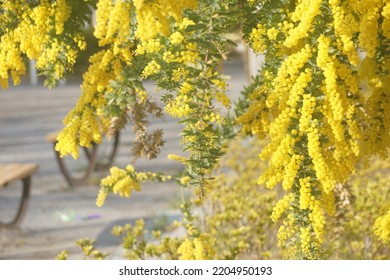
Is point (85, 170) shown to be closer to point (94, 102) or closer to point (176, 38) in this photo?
point (94, 102)

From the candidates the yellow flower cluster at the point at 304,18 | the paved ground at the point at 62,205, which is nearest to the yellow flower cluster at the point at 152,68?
the yellow flower cluster at the point at 304,18

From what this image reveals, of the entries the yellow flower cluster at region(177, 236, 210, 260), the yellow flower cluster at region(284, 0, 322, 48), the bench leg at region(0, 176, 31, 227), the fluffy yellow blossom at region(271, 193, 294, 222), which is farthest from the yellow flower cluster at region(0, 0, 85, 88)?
the bench leg at region(0, 176, 31, 227)

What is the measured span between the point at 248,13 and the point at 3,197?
5402 mm

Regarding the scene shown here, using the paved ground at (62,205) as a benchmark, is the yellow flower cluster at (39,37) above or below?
above

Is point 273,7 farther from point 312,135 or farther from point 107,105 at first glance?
point 107,105

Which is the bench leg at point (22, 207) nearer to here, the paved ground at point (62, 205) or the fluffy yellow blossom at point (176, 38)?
the paved ground at point (62, 205)

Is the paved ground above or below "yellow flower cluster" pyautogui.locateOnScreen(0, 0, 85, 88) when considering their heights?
below

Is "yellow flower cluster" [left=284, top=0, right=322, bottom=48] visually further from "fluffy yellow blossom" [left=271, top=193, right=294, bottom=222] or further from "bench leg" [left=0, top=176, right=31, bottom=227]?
"bench leg" [left=0, top=176, right=31, bottom=227]

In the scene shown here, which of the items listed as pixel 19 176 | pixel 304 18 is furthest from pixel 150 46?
pixel 19 176

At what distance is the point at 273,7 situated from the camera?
3.44 m

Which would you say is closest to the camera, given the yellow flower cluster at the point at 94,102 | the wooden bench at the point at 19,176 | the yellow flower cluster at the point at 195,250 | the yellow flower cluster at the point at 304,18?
the yellow flower cluster at the point at 304,18

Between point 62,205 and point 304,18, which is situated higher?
point 304,18

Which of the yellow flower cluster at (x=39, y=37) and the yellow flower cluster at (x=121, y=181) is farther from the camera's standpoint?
the yellow flower cluster at (x=121, y=181)
